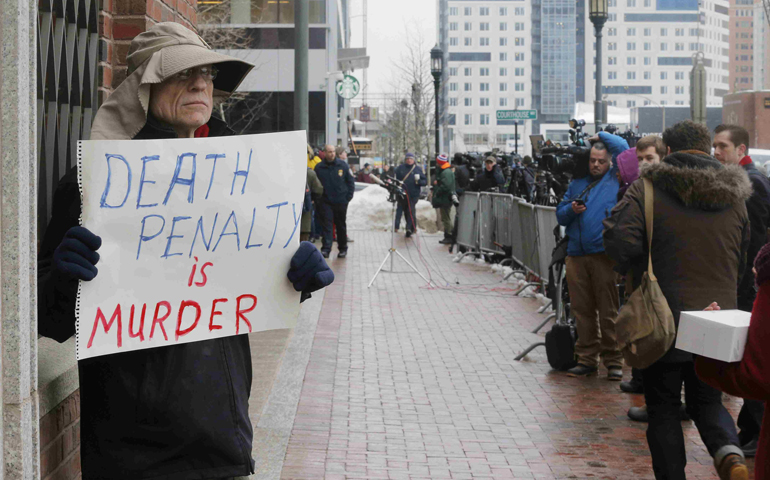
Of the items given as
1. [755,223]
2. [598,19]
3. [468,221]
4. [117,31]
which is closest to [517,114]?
[468,221]

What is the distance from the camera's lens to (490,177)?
19328 millimetres

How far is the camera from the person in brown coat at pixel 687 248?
15.1 ft

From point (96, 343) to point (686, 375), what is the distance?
3.21m

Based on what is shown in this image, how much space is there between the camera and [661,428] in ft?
14.9

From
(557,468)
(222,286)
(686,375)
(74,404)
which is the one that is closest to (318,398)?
(557,468)

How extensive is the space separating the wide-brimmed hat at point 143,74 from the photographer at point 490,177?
54.7 feet

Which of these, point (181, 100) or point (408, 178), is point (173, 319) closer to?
point (181, 100)

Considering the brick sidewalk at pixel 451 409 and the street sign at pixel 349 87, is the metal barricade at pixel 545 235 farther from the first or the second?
the street sign at pixel 349 87

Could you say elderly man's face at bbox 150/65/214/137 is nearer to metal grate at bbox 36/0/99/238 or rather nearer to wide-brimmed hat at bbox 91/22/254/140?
wide-brimmed hat at bbox 91/22/254/140

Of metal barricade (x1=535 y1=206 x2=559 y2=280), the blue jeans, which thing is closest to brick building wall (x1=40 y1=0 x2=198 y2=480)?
the blue jeans

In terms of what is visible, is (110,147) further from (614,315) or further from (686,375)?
(614,315)

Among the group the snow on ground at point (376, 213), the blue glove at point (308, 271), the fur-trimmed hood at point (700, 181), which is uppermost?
the fur-trimmed hood at point (700, 181)

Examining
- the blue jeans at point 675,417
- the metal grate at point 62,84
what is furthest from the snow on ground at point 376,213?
the metal grate at point 62,84

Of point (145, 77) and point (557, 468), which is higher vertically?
point (145, 77)
